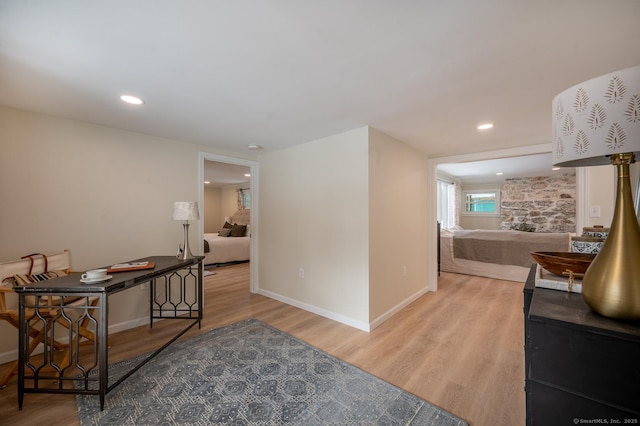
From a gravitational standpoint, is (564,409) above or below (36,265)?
below

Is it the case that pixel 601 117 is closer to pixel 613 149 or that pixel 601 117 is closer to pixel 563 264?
pixel 613 149

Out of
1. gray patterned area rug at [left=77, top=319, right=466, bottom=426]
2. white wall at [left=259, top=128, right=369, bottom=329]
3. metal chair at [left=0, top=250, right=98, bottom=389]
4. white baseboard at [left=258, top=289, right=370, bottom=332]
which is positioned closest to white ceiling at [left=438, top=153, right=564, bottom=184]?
white wall at [left=259, top=128, right=369, bottom=329]

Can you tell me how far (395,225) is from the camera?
3344 millimetres

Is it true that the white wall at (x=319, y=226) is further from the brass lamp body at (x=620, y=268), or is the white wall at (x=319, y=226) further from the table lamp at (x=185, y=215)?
the brass lamp body at (x=620, y=268)

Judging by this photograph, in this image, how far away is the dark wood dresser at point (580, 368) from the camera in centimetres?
70

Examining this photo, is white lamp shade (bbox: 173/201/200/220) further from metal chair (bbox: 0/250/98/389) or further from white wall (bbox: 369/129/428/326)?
white wall (bbox: 369/129/428/326)

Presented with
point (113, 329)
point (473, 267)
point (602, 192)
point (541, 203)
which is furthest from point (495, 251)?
point (113, 329)

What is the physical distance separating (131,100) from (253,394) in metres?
2.47

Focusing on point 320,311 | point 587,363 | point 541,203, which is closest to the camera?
point 587,363

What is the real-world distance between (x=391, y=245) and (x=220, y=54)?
8.62 feet

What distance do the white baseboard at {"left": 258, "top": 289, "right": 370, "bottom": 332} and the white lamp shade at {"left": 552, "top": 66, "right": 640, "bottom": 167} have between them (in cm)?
247

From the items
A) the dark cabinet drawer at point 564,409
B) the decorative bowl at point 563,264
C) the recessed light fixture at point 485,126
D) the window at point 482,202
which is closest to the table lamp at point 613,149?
the dark cabinet drawer at point 564,409

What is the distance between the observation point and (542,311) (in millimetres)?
860

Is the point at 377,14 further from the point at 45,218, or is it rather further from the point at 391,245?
the point at 45,218
